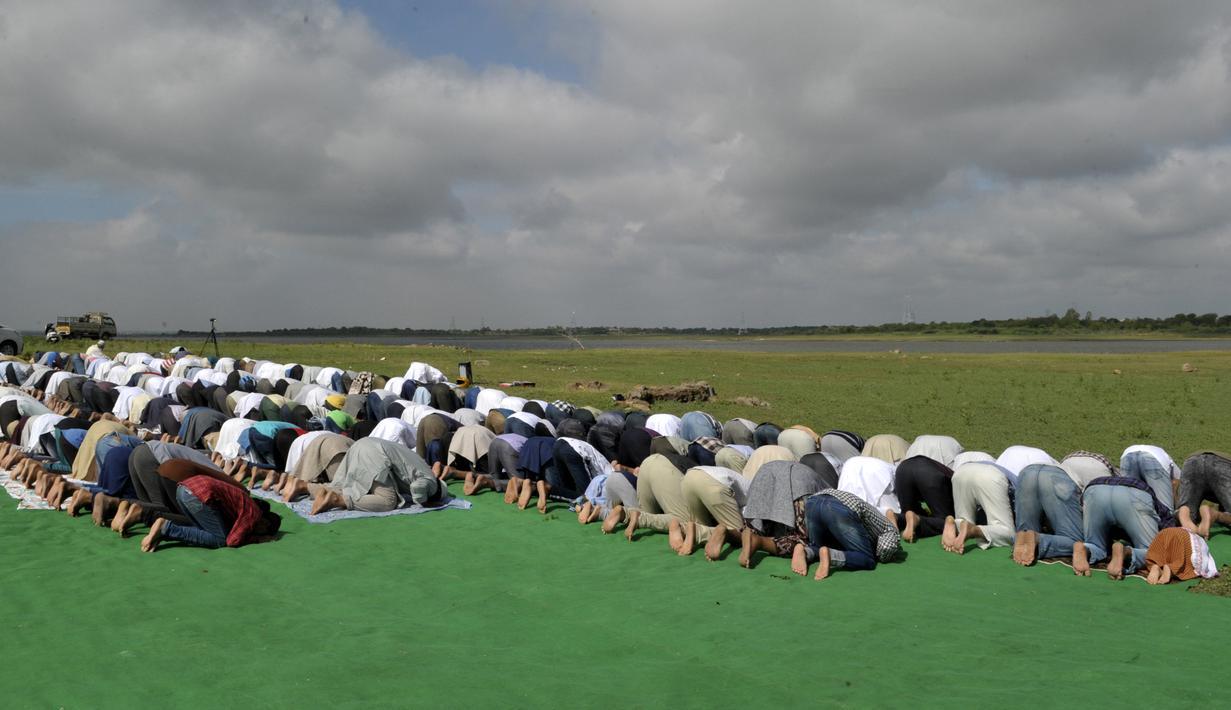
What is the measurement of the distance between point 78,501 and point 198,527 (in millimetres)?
2643

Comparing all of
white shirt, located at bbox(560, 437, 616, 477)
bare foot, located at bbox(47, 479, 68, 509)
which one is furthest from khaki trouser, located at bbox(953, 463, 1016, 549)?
bare foot, located at bbox(47, 479, 68, 509)

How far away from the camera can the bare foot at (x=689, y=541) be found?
9578mm

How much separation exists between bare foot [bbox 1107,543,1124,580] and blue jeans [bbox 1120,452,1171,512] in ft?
8.05

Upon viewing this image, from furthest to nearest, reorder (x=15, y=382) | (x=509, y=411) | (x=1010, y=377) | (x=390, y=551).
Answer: (x=1010, y=377) → (x=15, y=382) → (x=509, y=411) → (x=390, y=551)

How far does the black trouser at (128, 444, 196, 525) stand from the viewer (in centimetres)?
1007

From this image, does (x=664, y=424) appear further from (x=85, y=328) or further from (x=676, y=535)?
(x=85, y=328)

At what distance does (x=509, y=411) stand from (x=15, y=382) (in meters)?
19.1

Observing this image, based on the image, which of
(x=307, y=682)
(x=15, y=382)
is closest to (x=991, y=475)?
(x=307, y=682)

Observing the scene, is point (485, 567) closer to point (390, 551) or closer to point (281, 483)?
point (390, 551)

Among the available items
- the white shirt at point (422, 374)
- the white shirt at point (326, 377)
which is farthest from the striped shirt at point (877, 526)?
the white shirt at point (326, 377)

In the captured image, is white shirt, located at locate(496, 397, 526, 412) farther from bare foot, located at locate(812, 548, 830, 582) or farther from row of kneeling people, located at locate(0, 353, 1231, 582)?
bare foot, located at locate(812, 548, 830, 582)

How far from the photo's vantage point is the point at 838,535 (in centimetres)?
885

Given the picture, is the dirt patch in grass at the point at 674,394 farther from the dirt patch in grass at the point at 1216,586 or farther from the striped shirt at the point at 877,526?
the dirt patch in grass at the point at 1216,586

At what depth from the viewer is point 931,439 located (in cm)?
1230
